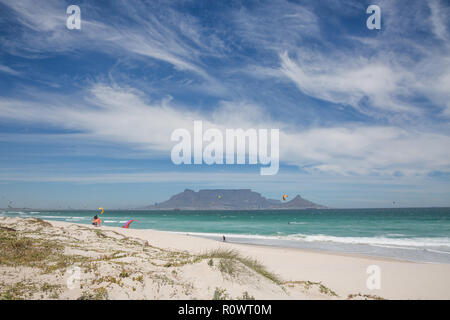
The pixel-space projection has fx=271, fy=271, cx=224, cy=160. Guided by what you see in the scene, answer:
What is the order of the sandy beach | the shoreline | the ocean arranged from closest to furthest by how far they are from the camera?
the sandy beach, the shoreline, the ocean

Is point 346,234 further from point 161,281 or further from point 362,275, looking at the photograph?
point 161,281

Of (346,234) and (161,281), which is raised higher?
(161,281)

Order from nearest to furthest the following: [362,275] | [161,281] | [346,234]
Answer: [161,281], [362,275], [346,234]

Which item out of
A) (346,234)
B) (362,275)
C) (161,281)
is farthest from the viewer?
(346,234)

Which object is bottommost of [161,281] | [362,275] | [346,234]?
[346,234]

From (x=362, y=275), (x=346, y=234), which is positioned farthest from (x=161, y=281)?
(x=346, y=234)

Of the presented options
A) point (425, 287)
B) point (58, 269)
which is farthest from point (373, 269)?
point (58, 269)

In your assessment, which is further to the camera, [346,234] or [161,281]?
[346,234]

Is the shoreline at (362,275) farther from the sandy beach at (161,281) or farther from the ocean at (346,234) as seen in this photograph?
the ocean at (346,234)

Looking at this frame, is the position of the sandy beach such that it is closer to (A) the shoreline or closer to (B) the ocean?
(A) the shoreline

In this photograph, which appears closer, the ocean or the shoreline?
the shoreline

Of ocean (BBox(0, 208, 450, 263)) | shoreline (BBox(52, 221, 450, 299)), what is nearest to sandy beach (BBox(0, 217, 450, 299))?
shoreline (BBox(52, 221, 450, 299))
